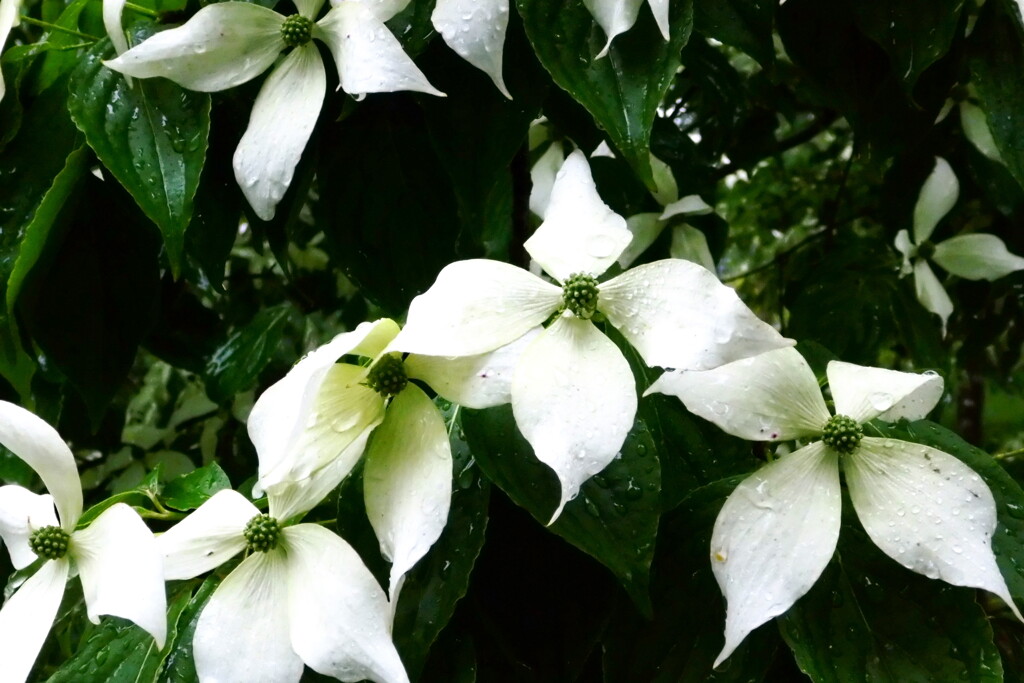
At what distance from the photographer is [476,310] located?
1.39ft

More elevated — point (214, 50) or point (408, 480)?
point (214, 50)

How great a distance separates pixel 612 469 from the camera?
0.45 m

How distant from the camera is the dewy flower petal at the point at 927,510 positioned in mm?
423

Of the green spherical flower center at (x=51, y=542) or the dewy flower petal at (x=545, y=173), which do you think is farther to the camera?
the dewy flower petal at (x=545, y=173)

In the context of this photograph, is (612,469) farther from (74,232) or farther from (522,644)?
(74,232)

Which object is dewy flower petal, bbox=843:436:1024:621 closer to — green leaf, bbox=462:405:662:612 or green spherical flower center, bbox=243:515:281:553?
green leaf, bbox=462:405:662:612

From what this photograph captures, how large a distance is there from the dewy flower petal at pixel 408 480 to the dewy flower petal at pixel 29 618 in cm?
19

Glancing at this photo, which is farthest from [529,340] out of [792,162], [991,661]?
[792,162]

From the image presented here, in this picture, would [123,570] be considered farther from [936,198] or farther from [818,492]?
[936,198]

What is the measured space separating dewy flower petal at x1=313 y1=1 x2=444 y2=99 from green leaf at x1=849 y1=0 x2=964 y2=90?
318 mm

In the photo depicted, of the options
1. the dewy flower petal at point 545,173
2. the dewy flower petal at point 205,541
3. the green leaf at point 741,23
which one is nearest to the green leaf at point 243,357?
the dewy flower petal at point 545,173

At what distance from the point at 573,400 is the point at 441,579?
0.40 feet

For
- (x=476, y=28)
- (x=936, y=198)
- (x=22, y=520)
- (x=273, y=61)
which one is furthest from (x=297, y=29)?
(x=936, y=198)

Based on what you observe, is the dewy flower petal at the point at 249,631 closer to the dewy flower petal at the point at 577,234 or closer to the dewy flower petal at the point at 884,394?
the dewy flower petal at the point at 577,234
